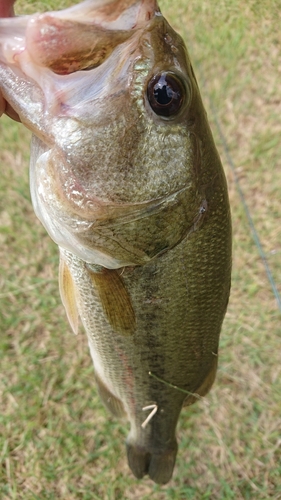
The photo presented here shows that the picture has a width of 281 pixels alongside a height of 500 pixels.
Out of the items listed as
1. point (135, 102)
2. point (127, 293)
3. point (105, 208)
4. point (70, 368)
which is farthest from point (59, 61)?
point (70, 368)

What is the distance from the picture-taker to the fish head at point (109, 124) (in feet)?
2.64

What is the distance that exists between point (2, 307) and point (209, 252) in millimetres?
1568

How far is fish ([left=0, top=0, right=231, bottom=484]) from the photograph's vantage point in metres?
0.82

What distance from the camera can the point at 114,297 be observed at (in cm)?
105

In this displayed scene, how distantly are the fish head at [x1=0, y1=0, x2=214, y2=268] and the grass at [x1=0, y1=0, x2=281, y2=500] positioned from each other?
1404 mm

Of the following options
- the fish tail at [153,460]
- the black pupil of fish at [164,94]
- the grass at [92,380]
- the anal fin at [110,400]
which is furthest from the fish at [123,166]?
the grass at [92,380]

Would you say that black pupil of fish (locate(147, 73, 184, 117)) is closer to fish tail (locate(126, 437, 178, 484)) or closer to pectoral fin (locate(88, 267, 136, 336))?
pectoral fin (locate(88, 267, 136, 336))

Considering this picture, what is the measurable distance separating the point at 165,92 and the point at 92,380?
5.47 ft

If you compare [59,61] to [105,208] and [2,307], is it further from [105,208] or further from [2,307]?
[2,307]

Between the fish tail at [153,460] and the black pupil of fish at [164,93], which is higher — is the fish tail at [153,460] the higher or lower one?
the lower one

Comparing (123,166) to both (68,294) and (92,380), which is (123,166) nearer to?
(68,294)

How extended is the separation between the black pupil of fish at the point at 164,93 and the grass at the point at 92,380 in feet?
4.61

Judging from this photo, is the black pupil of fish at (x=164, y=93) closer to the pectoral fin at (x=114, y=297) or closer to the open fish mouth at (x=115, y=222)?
the open fish mouth at (x=115, y=222)

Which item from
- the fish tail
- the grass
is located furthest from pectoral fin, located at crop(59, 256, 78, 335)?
the grass
